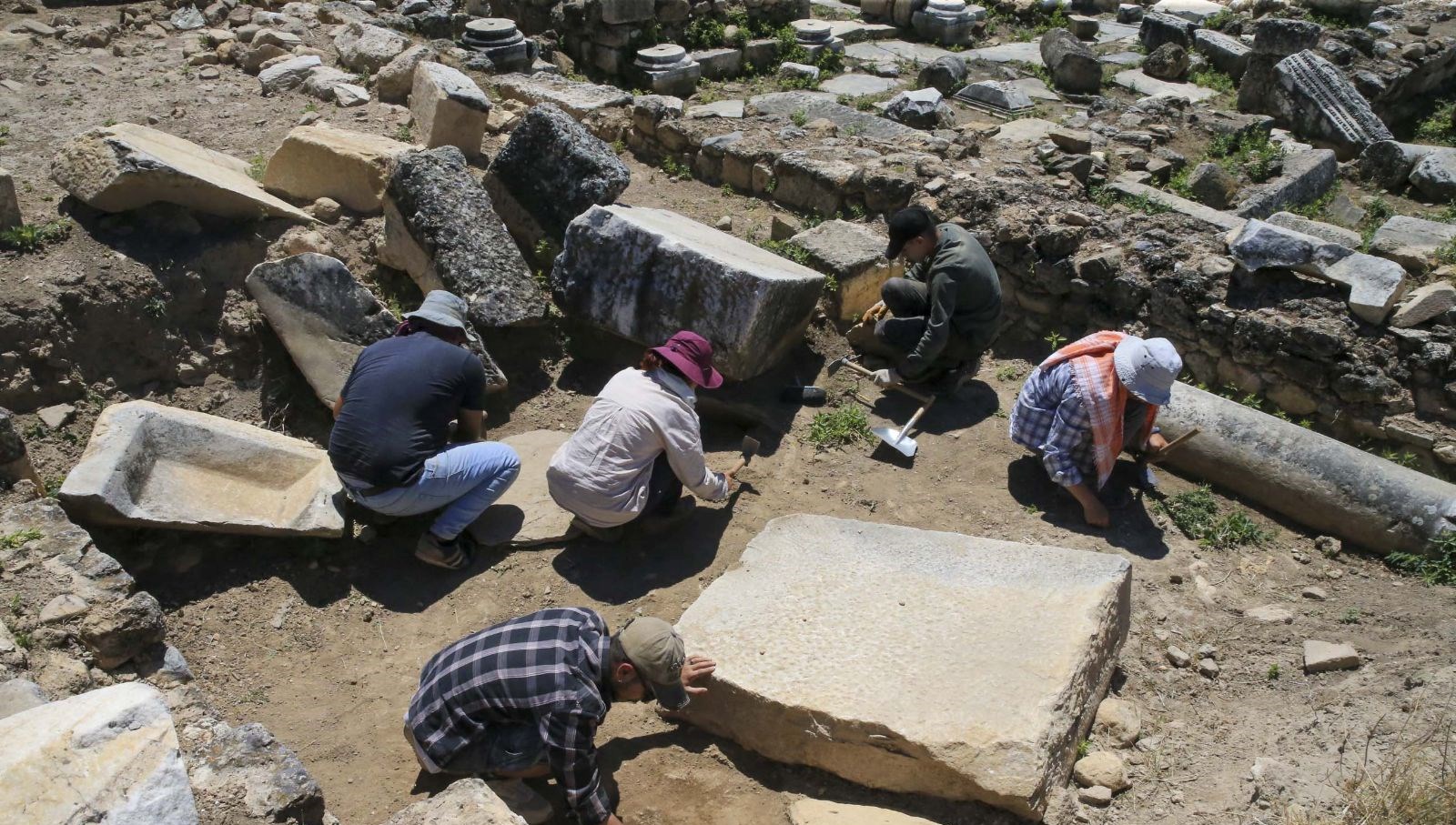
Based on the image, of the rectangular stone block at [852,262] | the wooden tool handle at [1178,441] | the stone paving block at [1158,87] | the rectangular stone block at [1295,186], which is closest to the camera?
the wooden tool handle at [1178,441]

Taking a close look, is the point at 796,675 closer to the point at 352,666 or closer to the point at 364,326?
the point at 352,666

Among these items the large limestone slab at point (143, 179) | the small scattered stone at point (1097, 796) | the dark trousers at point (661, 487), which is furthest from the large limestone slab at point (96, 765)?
the large limestone slab at point (143, 179)

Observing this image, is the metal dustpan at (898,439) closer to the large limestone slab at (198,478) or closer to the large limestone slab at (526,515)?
the large limestone slab at (526,515)

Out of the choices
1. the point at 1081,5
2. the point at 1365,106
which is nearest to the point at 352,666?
the point at 1365,106

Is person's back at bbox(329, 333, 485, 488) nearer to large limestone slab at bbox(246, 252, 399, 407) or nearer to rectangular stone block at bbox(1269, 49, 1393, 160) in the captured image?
large limestone slab at bbox(246, 252, 399, 407)

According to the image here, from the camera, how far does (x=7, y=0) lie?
949 centimetres

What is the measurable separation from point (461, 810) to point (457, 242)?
381 centimetres

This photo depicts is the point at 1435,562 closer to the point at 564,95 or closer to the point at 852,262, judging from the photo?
the point at 852,262

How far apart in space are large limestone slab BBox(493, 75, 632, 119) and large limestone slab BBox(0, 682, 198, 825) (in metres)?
7.10

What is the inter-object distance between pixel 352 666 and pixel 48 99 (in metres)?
5.71

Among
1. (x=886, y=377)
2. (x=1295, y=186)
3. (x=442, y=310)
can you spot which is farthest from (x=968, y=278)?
(x=1295, y=186)

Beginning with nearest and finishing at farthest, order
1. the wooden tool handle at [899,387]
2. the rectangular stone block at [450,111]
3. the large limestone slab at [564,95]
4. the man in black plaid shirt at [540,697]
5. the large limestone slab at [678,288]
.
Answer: the man in black plaid shirt at [540,697]
the large limestone slab at [678,288]
the wooden tool handle at [899,387]
the rectangular stone block at [450,111]
the large limestone slab at [564,95]

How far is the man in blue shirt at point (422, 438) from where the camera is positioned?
4.80 m

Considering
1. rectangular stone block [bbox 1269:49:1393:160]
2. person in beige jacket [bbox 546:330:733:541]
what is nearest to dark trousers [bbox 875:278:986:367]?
person in beige jacket [bbox 546:330:733:541]
